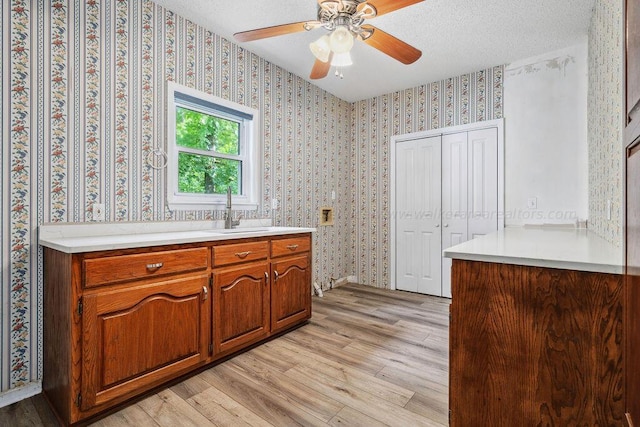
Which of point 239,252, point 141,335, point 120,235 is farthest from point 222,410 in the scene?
point 120,235

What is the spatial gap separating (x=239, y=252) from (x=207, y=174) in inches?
37.8

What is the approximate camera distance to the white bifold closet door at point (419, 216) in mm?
3838

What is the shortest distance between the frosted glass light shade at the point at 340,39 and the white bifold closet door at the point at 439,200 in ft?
7.68

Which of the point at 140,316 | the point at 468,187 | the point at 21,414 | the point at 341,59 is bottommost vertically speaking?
the point at 21,414

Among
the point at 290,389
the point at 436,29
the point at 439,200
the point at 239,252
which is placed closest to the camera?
the point at 290,389

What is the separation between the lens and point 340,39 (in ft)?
5.79

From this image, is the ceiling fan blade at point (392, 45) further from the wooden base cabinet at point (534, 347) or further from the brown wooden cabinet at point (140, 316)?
the brown wooden cabinet at point (140, 316)

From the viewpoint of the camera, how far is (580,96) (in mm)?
2953

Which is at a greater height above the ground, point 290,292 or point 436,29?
point 436,29

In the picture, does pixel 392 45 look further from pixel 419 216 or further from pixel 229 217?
pixel 419 216

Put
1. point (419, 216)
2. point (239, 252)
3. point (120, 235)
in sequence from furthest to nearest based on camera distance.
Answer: point (419, 216) < point (239, 252) < point (120, 235)

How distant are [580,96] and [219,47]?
335 cm

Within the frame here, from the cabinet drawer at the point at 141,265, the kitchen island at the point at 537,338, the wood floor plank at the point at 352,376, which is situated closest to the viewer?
the kitchen island at the point at 537,338

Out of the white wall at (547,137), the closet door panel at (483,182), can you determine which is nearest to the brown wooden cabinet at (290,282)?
the closet door panel at (483,182)
